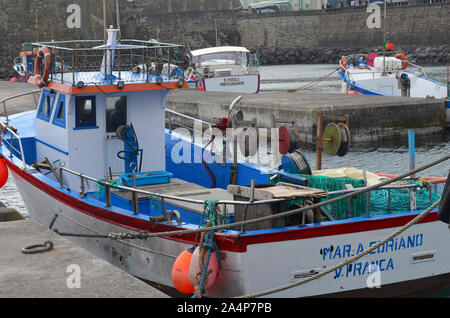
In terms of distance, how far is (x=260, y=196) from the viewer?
21.9 feet

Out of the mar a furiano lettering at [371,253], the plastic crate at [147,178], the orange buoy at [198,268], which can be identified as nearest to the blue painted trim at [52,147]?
the plastic crate at [147,178]

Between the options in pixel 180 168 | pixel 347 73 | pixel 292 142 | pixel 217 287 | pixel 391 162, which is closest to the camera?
A: pixel 217 287

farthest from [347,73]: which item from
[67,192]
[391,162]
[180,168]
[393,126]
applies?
[67,192]

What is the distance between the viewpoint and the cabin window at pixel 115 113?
9.41 m

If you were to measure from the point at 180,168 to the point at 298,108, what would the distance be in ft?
31.4

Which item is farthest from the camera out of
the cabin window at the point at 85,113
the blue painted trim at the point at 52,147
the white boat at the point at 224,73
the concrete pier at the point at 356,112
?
the white boat at the point at 224,73

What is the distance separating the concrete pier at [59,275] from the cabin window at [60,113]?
3515mm

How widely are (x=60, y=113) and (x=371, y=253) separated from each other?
16.0 ft

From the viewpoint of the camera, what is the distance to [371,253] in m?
6.81

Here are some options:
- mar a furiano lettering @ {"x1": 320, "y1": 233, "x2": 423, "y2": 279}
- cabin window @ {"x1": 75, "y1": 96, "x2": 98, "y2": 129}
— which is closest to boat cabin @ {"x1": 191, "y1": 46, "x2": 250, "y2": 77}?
cabin window @ {"x1": 75, "y1": 96, "x2": 98, "y2": 129}

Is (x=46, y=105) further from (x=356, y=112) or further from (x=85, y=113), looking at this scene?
(x=356, y=112)

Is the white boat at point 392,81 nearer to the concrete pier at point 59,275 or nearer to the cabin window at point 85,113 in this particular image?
the cabin window at point 85,113

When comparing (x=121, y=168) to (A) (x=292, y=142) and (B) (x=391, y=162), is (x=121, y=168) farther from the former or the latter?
(B) (x=391, y=162)

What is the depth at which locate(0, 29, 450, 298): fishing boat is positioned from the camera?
651cm
